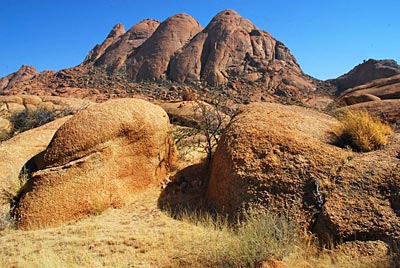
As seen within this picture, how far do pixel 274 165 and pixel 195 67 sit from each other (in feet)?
146

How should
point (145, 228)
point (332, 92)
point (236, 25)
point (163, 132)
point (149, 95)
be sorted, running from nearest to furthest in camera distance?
point (145, 228) < point (163, 132) < point (149, 95) < point (332, 92) < point (236, 25)

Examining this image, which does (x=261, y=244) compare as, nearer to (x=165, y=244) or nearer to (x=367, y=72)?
(x=165, y=244)

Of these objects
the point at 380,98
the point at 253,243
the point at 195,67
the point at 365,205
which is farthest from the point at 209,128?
the point at 195,67

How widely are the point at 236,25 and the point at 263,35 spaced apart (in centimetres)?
484

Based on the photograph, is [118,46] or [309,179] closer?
[309,179]

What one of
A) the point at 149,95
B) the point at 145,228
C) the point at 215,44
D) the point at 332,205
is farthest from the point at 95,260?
the point at 215,44

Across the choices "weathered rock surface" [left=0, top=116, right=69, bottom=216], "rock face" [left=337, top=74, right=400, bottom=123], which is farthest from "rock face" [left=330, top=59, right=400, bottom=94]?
"weathered rock surface" [left=0, top=116, right=69, bottom=216]

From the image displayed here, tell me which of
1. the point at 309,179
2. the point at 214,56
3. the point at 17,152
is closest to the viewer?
the point at 309,179

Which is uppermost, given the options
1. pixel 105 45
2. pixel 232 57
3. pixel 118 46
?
pixel 105 45

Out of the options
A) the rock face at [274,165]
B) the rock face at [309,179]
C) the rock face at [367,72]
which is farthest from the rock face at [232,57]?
the rock face at [309,179]

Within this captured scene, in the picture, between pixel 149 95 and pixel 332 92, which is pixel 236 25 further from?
pixel 149 95

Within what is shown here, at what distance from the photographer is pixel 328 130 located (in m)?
6.24

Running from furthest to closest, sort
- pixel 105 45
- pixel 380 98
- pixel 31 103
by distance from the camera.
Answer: pixel 105 45 → pixel 31 103 → pixel 380 98

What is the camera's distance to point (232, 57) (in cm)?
4834
